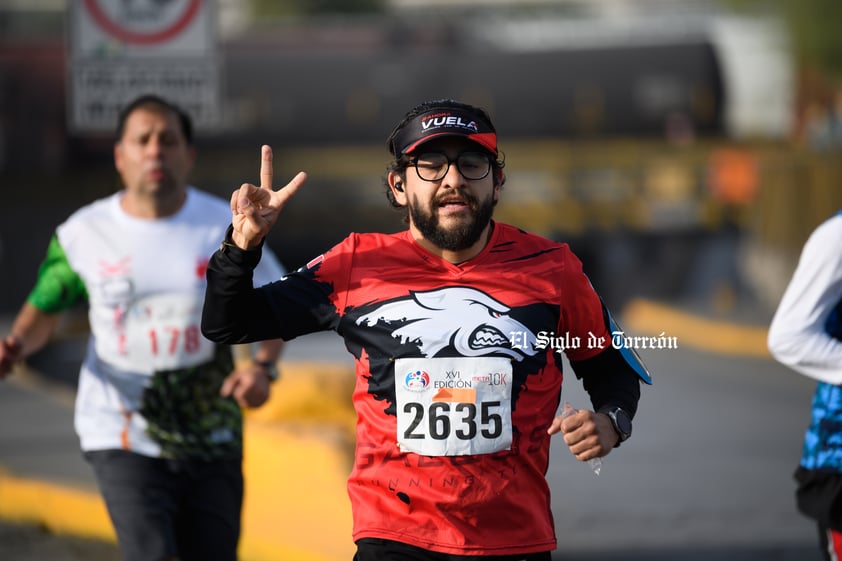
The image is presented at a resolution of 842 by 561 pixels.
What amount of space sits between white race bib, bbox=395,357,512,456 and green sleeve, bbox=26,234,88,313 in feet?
7.25

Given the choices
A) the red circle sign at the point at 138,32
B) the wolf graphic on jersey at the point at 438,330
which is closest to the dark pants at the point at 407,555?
the wolf graphic on jersey at the point at 438,330

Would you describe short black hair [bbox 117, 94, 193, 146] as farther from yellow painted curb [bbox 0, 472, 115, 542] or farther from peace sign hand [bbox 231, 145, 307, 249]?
yellow painted curb [bbox 0, 472, 115, 542]

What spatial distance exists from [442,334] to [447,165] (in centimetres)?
47

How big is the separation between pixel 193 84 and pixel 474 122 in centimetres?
398

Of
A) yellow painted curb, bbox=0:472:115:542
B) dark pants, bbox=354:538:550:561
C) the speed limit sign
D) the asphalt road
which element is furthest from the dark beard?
yellow painted curb, bbox=0:472:115:542

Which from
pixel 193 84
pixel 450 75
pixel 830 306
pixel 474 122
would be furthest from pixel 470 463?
pixel 450 75

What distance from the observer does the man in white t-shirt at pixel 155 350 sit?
205 inches

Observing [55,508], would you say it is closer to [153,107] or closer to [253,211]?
[153,107]

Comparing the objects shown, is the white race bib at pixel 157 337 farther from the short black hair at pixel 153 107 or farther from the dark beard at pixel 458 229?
the dark beard at pixel 458 229

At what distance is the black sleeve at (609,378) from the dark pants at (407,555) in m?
0.50

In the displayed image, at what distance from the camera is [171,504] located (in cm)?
516

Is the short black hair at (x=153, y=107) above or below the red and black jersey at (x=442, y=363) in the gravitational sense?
above

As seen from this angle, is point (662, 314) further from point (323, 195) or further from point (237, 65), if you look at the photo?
point (237, 65)

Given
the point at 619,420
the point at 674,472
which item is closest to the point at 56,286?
the point at 619,420
